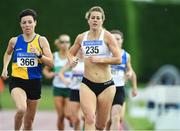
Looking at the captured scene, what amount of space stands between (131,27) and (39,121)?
12.6m

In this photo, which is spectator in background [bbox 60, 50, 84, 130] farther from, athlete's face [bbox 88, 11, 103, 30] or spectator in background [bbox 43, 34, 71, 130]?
athlete's face [bbox 88, 11, 103, 30]

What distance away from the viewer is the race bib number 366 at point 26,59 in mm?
11906

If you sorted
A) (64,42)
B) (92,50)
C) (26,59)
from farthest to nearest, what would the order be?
(64,42) → (26,59) → (92,50)

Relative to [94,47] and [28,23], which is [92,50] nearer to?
[94,47]

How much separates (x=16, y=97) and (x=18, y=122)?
748 millimetres

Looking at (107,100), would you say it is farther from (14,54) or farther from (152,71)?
(152,71)

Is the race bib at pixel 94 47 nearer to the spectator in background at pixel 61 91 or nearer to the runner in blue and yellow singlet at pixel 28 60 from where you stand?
the runner in blue and yellow singlet at pixel 28 60

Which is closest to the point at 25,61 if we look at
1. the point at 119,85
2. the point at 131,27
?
the point at 119,85

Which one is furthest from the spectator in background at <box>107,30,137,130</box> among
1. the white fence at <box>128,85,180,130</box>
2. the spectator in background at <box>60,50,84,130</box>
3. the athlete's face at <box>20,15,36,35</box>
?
the white fence at <box>128,85,180,130</box>

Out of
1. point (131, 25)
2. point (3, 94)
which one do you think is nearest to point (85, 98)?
point (3, 94)

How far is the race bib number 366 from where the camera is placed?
39.1ft

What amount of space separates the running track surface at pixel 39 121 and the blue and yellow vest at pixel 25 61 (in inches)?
220

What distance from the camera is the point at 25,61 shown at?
11922mm

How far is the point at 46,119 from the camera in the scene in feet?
69.7
